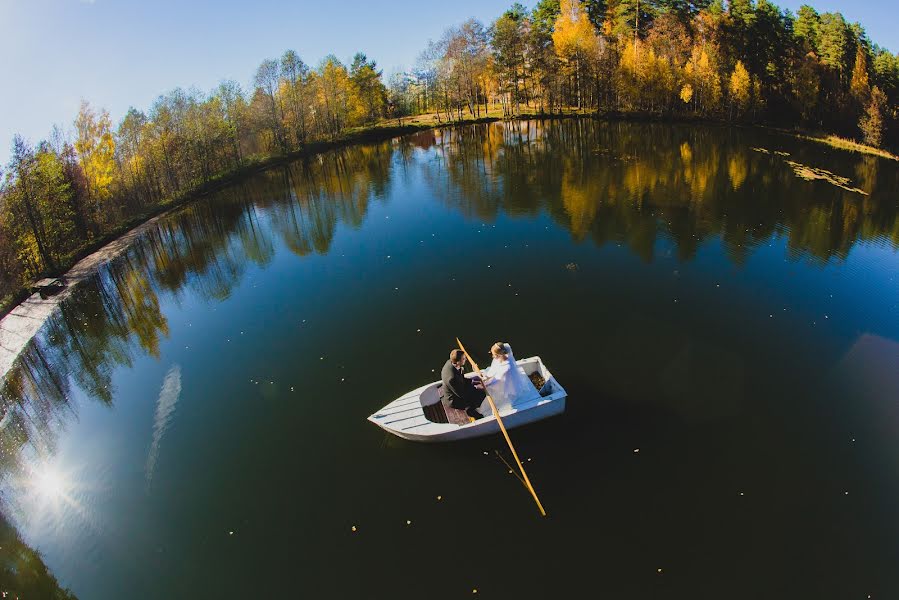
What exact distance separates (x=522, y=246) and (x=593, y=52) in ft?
170

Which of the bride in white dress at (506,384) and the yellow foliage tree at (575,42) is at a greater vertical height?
the yellow foliage tree at (575,42)

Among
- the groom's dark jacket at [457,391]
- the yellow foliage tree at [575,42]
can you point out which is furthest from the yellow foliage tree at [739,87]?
the groom's dark jacket at [457,391]

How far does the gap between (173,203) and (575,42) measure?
171ft

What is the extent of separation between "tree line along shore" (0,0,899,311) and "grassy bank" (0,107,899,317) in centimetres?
26

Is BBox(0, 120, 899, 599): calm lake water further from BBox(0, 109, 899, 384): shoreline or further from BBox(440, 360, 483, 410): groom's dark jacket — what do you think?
BBox(0, 109, 899, 384): shoreline

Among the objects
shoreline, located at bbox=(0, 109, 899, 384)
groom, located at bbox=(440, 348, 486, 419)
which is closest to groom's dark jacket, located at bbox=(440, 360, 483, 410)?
groom, located at bbox=(440, 348, 486, 419)

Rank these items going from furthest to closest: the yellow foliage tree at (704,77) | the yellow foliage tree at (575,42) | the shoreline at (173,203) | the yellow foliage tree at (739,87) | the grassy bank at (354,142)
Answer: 1. the yellow foliage tree at (575,42)
2. the yellow foliage tree at (704,77)
3. the yellow foliage tree at (739,87)
4. the grassy bank at (354,142)
5. the shoreline at (173,203)

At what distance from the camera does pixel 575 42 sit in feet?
208

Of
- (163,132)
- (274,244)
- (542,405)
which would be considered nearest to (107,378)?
(274,244)

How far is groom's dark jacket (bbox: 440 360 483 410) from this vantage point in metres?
11.9

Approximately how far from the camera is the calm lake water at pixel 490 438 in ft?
30.5

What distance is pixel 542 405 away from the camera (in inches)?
466

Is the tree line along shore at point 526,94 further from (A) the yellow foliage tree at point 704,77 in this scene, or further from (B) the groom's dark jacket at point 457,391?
(B) the groom's dark jacket at point 457,391

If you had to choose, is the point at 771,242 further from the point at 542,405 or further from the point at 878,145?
the point at 878,145
